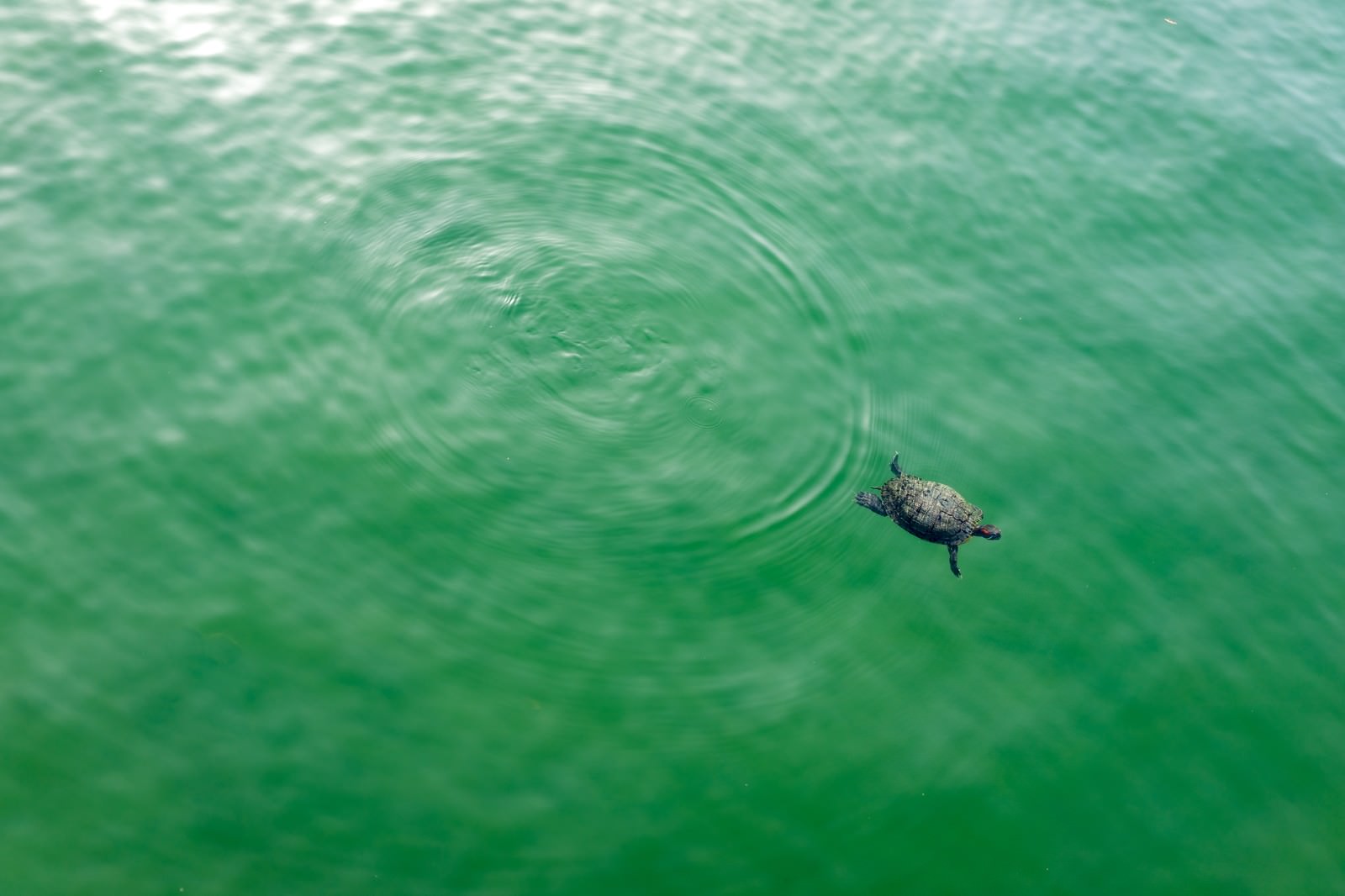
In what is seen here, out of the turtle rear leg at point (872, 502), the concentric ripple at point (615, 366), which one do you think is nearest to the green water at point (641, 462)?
the concentric ripple at point (615, 366)

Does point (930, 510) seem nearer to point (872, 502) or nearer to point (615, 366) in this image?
point (872, 502)

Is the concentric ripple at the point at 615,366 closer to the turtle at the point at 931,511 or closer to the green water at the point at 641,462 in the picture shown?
the green water at the point at 641,462

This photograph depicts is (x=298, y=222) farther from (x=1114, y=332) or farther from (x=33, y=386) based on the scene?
(x=1114, y=332)

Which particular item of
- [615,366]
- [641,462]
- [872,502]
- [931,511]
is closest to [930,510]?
[931,511]

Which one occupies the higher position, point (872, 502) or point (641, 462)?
point (641, 462)

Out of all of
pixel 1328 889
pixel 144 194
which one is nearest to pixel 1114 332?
Answer: pixel 1328 889

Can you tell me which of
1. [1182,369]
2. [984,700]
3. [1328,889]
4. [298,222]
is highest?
[298,222]

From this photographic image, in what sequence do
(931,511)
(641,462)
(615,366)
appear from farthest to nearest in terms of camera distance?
(615,366)
(641,462)
(931,511)
